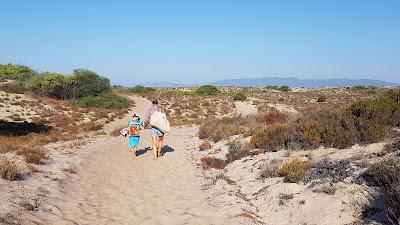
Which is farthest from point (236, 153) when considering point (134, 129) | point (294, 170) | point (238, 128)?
point (238, 128)

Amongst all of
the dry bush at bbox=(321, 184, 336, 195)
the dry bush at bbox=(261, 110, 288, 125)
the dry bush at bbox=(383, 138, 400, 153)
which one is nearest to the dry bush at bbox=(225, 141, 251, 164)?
the dry bush at bbox=(383, 138, 400, 153)

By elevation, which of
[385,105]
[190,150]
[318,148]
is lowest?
[190,150]

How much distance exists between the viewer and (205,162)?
512 inches

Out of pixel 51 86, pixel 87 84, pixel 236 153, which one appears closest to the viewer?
pixel 236 153

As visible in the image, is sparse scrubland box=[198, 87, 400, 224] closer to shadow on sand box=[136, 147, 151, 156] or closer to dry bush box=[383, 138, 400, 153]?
dry bush box=[383, 138, 400, 153]

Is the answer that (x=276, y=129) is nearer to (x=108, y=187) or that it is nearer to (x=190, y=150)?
(x=190, y=150)

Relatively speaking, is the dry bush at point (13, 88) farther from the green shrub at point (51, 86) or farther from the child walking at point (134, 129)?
the child walking at point (134, 129)

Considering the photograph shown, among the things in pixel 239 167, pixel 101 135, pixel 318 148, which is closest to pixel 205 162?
pixel 239 167

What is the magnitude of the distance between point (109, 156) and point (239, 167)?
547cm

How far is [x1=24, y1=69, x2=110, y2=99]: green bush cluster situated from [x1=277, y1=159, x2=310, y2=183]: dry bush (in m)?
39.6

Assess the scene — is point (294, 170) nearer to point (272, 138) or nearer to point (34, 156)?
point (272, 138)

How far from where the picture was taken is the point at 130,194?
9.24 metres

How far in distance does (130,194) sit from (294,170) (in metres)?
4.07

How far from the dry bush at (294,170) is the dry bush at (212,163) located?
3359 millimetres
